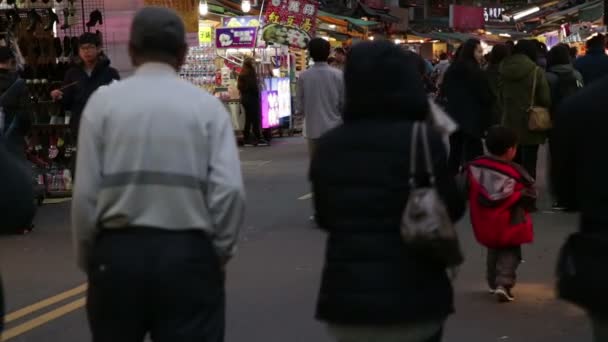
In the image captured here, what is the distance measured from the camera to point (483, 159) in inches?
308

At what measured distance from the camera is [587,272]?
3.78 m

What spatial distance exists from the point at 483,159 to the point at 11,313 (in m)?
3.48

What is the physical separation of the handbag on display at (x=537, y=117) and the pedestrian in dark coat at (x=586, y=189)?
8.23 m

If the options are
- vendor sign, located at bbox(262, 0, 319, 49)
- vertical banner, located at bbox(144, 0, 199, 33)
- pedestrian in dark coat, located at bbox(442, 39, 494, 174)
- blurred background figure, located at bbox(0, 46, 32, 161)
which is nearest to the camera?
blurred background figure, located at bbox(0, 46, 32, 161)

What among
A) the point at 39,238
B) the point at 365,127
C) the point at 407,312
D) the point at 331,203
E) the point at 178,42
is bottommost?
the point at 39,238

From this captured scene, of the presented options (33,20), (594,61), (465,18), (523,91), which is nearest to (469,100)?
(523,91)

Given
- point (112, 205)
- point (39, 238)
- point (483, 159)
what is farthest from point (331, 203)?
point (39, 238)

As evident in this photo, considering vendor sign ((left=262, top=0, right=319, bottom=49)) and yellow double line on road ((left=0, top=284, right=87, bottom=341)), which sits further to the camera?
vendor sign ((left=262, top=0, right=319, bottom=49))

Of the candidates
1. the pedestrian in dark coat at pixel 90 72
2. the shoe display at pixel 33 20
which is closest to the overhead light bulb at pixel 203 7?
the shoe display at pixel 33 20

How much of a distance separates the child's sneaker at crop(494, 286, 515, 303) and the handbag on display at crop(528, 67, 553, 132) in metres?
4.50

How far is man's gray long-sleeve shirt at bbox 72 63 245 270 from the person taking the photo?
13.1 ft

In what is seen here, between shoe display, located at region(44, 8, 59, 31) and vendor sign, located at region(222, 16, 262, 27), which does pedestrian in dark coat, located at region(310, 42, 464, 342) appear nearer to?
shoe display, located at region(44, 8, 59, 31)

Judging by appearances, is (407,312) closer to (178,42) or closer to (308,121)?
(178,42)

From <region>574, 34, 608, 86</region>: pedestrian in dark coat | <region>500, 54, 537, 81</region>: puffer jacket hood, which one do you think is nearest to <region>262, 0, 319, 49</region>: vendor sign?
<region>574, 34, 608, 86</region>: pedestrian in dark coat
